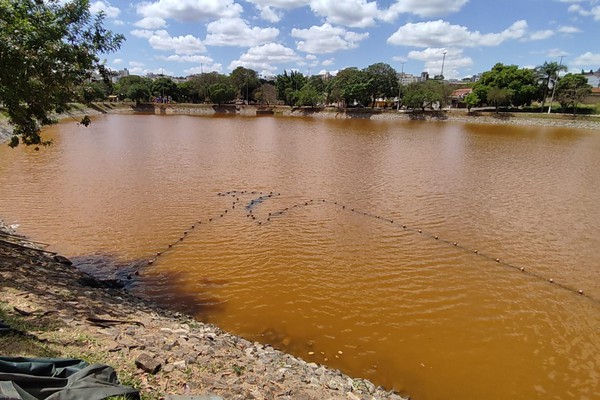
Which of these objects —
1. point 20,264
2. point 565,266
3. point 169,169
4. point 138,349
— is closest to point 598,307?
point 565,266

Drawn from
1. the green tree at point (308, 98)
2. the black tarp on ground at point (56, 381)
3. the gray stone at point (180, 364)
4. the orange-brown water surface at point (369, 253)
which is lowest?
the orange-brown water surface at point (369, 253)

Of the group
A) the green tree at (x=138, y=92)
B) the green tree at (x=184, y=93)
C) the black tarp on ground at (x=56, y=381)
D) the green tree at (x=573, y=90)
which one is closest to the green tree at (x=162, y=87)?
the green tree at (x=138, y=92)

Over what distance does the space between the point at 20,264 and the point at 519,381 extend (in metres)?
13.3

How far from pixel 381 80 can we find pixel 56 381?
99965 millimetres

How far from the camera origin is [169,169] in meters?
29.7

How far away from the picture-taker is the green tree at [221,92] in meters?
106

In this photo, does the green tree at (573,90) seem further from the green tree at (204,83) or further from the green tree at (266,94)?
the green tree at (204,83)

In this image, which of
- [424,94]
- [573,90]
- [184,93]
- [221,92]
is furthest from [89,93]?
[184,93]

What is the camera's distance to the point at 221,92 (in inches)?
4178

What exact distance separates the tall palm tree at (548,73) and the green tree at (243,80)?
76.6 meters

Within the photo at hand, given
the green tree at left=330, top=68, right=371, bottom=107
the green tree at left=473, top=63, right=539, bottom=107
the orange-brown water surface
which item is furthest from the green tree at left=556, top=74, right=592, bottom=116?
the orange-brown water surface

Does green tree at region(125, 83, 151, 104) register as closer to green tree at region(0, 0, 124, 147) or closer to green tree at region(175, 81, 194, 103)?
green tree at region(175, 81, 194, 103)

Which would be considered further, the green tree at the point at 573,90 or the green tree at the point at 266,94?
the green tree at the point at 266,94

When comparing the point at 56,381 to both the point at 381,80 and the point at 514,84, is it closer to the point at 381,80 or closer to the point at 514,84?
the point at 514,84
